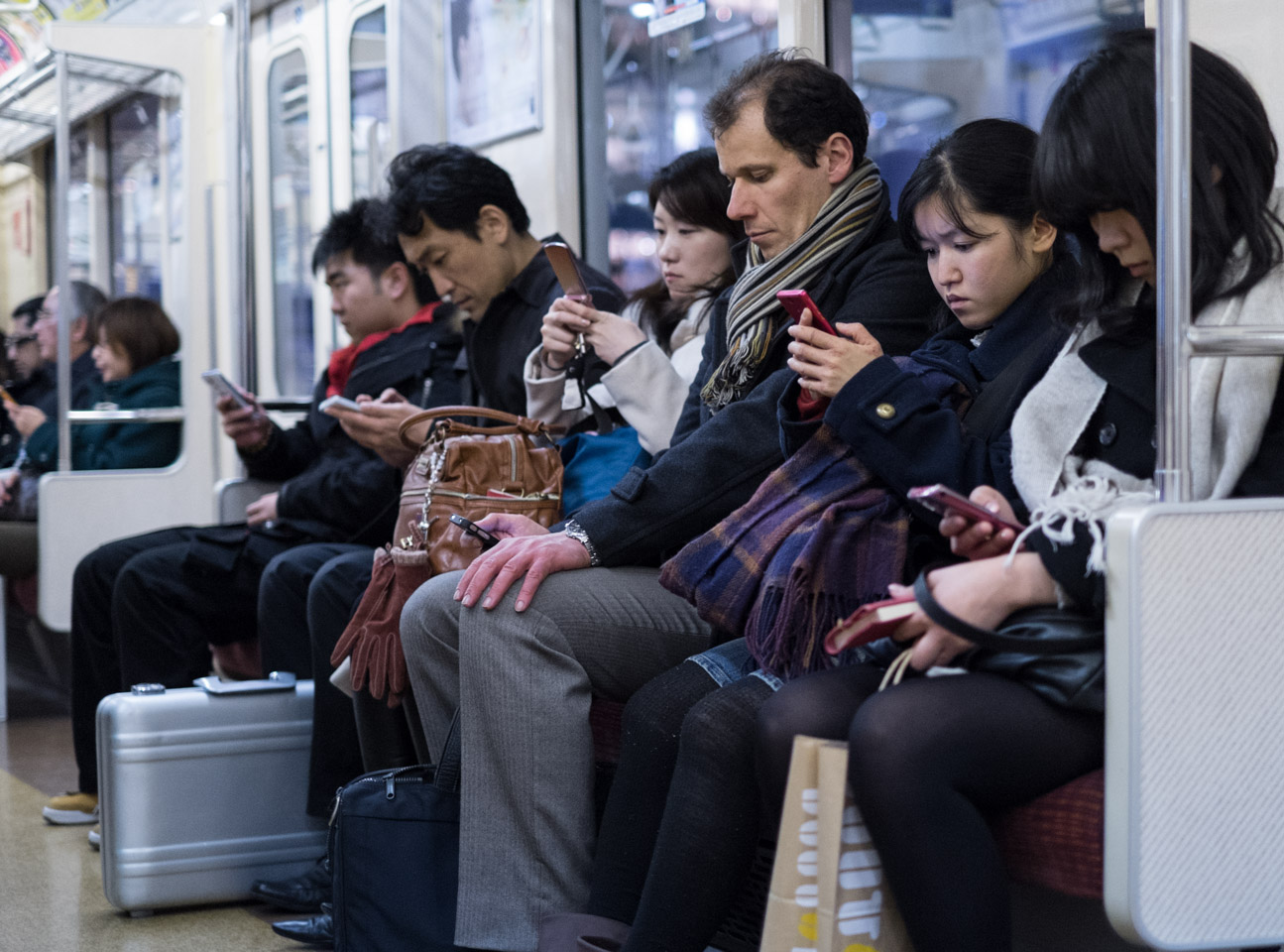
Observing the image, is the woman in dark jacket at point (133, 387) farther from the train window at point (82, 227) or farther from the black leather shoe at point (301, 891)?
the black leather shoe at point (301, 891)

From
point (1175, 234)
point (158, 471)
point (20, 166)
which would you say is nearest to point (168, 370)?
point (158, 471)

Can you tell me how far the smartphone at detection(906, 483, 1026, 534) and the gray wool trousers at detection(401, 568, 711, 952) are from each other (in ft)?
2.64

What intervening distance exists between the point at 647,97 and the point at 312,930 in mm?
2522

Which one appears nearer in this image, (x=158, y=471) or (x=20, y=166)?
(x=158, y=471)

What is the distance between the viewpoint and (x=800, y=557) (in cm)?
204

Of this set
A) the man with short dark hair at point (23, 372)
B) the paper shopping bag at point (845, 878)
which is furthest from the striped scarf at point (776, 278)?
the man with short dark hair at point (23, 372)

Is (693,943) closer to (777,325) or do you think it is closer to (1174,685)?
(1174,685)

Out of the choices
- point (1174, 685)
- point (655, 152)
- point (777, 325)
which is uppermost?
point (655, 152)

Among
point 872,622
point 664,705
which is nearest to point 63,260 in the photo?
point 664,705

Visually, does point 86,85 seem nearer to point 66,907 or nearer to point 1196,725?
point 66,907

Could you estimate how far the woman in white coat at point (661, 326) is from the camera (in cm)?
293

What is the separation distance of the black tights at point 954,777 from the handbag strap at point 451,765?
102 centimetres

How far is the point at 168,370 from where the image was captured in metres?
5.54

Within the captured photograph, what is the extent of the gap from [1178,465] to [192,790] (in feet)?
7.65
